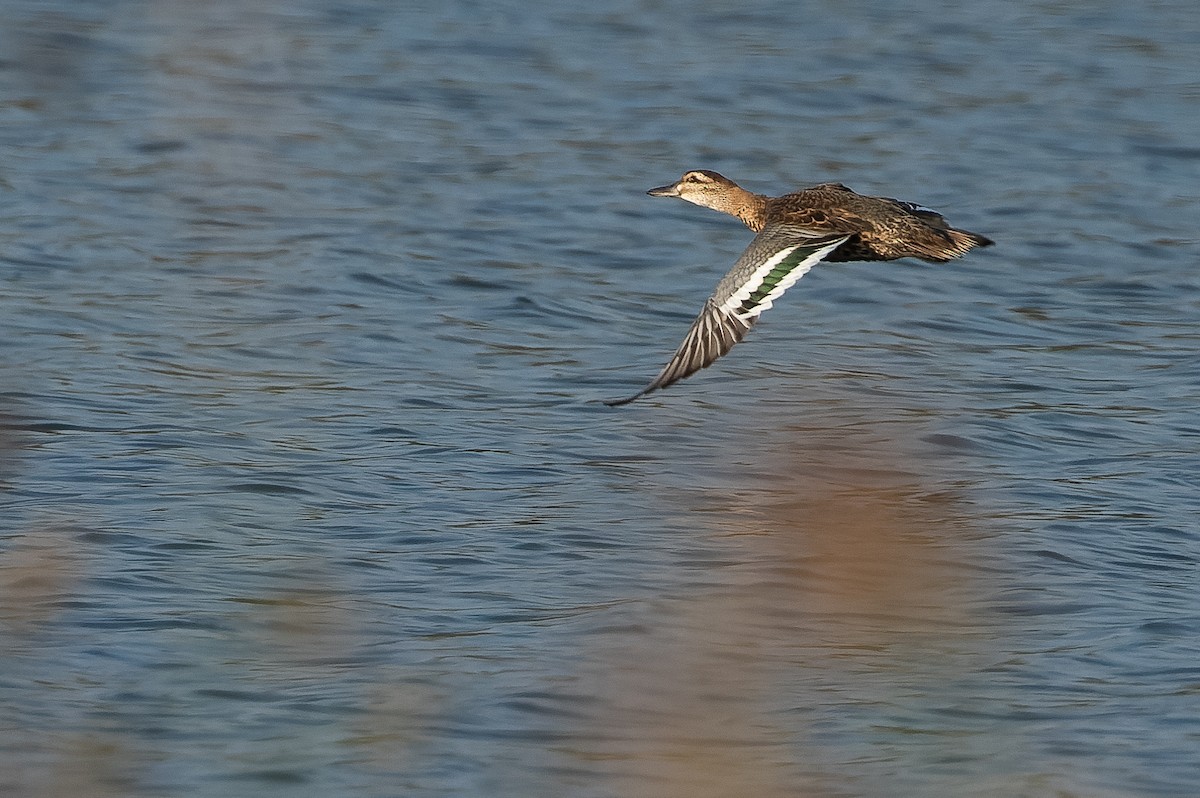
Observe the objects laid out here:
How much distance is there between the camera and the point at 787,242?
293 inches

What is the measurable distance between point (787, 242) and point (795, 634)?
1501 mm

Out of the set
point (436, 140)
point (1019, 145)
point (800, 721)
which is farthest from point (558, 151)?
point (800, 721)

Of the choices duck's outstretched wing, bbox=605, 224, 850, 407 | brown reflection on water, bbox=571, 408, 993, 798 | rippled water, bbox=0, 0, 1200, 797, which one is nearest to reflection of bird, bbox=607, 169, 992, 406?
duck's outstretched wing, bbox=605, 224, 850, 407

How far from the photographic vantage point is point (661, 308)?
36.5 feet

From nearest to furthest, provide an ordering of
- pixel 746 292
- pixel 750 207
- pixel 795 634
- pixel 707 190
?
pixel 795 634 < pixel 746 292 < pixel 750 207 < pixel 707 190

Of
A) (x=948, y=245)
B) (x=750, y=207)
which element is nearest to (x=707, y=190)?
(x=750, y=207)

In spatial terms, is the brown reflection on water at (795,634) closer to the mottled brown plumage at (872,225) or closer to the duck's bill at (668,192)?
the mottled brown plumage at (872,225)

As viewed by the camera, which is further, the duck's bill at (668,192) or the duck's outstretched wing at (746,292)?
the duck's bill at (668,192)

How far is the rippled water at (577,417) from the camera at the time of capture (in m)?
5.47

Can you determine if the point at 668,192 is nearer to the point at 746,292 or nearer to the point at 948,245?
the point at 948,245

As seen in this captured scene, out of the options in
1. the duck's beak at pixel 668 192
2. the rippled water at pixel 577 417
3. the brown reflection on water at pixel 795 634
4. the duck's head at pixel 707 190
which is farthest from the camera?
the duck's beak at pixel 668 192

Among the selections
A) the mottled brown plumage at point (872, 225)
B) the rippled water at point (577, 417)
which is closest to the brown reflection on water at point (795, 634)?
the rippled water at point (577, 417)

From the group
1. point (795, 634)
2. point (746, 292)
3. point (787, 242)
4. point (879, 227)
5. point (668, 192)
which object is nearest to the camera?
point (795, 634)

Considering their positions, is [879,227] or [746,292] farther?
[879,227]
